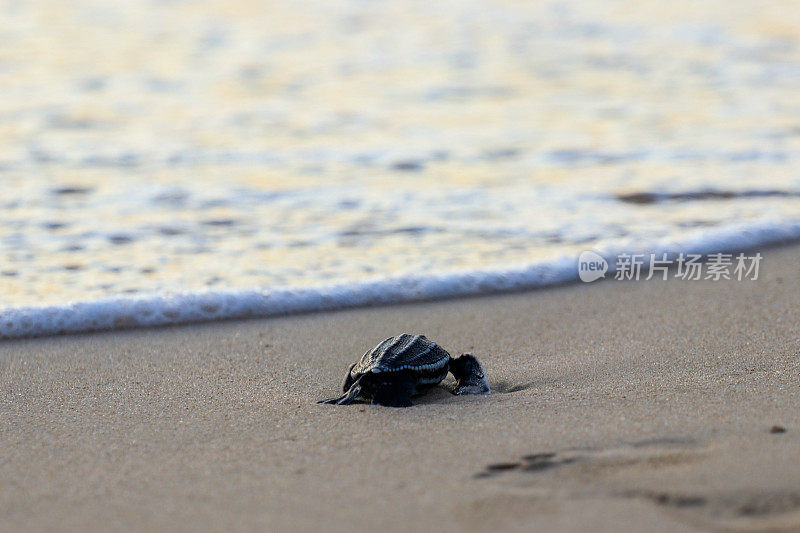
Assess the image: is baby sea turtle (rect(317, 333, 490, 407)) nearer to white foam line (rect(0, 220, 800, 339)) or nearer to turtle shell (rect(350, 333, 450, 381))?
turtle shell (rect(350, 333, 450, 381))

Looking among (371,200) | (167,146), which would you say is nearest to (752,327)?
(371,200)

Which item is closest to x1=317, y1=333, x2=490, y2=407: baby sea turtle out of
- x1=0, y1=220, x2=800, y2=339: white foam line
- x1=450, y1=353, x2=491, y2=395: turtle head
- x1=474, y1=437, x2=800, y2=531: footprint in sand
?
x1=450, y1=353, x2=491, y2=395: turtle head

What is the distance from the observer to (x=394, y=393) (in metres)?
2.61

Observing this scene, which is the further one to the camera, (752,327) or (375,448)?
(752,327)

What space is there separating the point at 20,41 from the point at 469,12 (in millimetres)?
6069

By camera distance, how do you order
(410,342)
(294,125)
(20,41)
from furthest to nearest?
(20,41), (294,125), (410,342)

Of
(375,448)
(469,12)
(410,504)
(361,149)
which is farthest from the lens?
(469,12)

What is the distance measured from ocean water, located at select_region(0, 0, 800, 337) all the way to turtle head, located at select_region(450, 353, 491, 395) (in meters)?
1.09

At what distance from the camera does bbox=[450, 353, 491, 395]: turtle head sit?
2.73 metres

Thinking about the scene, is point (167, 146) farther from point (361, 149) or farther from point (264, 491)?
point (264, 491)

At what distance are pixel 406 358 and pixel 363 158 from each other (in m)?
3.71

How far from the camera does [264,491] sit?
2025mm

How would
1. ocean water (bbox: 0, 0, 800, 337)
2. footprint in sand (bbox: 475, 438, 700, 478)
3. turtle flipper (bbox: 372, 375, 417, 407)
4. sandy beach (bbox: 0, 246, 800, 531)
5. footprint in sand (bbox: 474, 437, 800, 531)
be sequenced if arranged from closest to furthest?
footprint in sand (bbox: 474, 437, 800, 531), sandy beach (bbox: 0, 246, 800, 531), footprint in sand (bbox: 475, 438, 700, 478), turtle flipper (bbox: 372, 375, 417, 407), ocean water (bbox: 0, 0, 800, 337)

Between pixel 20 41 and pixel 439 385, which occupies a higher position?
pixel 20 41
